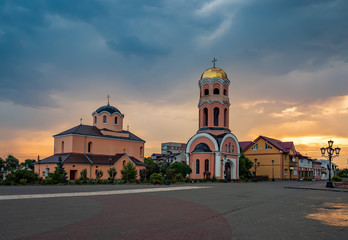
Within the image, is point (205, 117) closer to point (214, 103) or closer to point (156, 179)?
point (214, 103)

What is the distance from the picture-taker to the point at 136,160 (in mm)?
54375

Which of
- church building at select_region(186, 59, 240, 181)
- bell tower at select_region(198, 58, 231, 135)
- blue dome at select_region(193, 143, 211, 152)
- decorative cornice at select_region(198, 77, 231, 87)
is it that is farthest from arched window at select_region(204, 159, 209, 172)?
decorative cornice at select_region(198, 77, 231, 87)

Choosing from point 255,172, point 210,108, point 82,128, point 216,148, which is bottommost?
point 255,172

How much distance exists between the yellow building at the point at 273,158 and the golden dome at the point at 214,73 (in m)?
19.0

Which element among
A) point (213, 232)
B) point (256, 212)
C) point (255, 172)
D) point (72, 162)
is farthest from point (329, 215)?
point (255, 172)

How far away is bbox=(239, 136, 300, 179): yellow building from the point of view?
61.1 m

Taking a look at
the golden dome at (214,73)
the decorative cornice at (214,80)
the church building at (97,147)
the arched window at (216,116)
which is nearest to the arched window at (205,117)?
the arched window at (216,116)

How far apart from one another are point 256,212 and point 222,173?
114 ft

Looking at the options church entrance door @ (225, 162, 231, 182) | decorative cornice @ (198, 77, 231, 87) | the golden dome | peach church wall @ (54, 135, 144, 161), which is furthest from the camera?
the golden dome

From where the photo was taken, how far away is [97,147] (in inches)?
1971

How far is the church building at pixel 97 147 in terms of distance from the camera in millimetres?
45250

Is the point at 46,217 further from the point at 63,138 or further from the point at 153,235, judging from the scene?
the point at 63,138

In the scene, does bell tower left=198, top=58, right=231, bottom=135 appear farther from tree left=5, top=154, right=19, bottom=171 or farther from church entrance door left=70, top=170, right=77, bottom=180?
tree left=5, top=154, right=19, bottom=171

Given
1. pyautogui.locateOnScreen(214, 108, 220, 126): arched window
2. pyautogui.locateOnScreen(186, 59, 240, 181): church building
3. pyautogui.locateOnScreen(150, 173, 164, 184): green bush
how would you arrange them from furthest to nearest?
pyautogui.locateOnScreen(214, 108, 220, 126): arched window → pyautogui.locateOnScreen(186, 59, 240, 181): church building → pyautogui.locateOnScreen(150, 173, 164, 184): green bush
